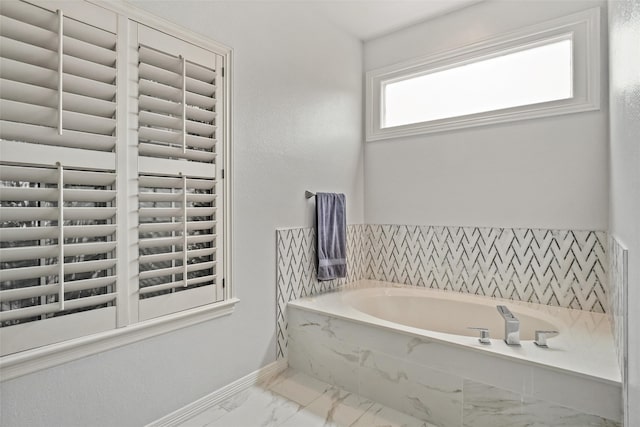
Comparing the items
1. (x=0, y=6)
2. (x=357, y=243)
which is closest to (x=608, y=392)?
(x=357, y=243)

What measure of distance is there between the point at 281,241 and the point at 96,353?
1270 mm

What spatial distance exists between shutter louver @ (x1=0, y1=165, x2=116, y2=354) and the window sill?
0.16ft

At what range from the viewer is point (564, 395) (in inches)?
59.9

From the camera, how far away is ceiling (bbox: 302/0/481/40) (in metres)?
2.73

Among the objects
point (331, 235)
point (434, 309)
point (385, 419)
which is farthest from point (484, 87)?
point (385, 419)

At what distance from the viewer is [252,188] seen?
7.59ft

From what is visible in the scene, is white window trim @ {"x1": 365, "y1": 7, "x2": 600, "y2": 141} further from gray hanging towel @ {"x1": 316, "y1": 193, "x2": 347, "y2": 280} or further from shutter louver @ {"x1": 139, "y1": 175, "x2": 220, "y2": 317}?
shutter louver @ {"x1": 139, "y1": 175, "x2": 220, "y2": 317}

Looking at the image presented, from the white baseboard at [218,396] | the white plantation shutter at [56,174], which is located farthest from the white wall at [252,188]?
the white plantation shutter at [56,174]

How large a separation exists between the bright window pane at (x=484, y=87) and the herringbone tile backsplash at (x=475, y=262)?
97 cm

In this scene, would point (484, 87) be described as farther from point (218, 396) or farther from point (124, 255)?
point (218, 396)

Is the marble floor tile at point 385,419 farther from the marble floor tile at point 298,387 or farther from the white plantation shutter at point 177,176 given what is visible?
the white plantation shutter at point 177,176

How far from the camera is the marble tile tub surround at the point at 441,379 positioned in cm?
150

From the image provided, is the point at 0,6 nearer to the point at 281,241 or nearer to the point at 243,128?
the point at 243,128

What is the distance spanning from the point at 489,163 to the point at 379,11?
152 centimetres
